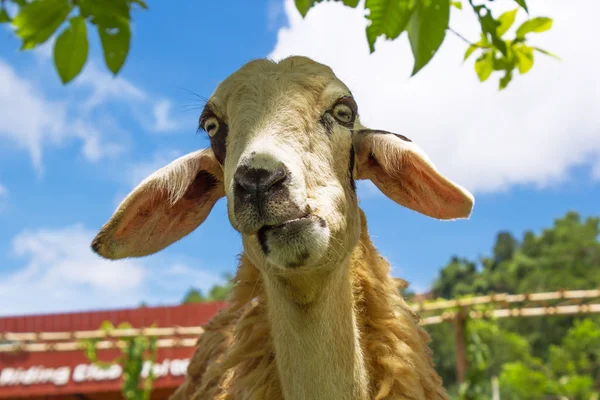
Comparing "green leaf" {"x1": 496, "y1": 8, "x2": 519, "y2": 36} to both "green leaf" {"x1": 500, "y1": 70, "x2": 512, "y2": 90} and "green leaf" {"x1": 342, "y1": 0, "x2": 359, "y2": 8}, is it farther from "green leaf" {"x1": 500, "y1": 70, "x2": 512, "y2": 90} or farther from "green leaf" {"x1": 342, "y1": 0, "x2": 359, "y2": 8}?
"green leaf" {"x1": 342, "y1": 0, "x2": 359, "y2": 8}

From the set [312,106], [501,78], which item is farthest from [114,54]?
[501,78]

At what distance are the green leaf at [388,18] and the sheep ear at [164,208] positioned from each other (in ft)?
4.21

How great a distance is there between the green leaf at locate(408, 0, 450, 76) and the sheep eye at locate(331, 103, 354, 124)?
930 mm

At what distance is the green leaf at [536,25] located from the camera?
2701 mm

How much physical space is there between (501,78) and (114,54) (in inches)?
80.6

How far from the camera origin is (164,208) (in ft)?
9.25

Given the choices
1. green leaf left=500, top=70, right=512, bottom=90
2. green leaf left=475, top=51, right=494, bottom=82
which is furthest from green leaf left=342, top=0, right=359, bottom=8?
green leaf left=500, top=70, right=512, bottom=90

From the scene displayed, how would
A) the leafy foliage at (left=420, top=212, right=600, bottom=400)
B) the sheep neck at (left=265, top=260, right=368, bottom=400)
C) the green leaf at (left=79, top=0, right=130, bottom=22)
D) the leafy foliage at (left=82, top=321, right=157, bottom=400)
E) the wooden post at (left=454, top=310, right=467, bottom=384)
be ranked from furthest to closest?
the leafy foliage at (left=420, top=212, right=600, bottom=400), the leafy foliage at (left=82, top=321, right=157, bottom=400), the wooden post at (left=454, top=310, right=467, bottom=384), the sheep neck at (left=265, top=260, right=368, bottom=400), the green leaf at (left=79, top=0, right=130, bottom=22)

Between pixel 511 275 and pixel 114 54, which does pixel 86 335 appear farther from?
pixel 511 275

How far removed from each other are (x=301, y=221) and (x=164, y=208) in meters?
0.96

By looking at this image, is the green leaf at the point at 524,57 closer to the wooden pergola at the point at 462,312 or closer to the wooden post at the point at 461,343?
the wooden pergola at the point at 462,312

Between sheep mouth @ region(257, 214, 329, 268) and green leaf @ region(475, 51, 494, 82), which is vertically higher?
green leaf @ region(475, 51, 494, 82)

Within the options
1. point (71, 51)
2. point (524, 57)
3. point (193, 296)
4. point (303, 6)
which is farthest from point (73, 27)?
point (193, 296)

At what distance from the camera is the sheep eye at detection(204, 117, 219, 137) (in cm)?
268
